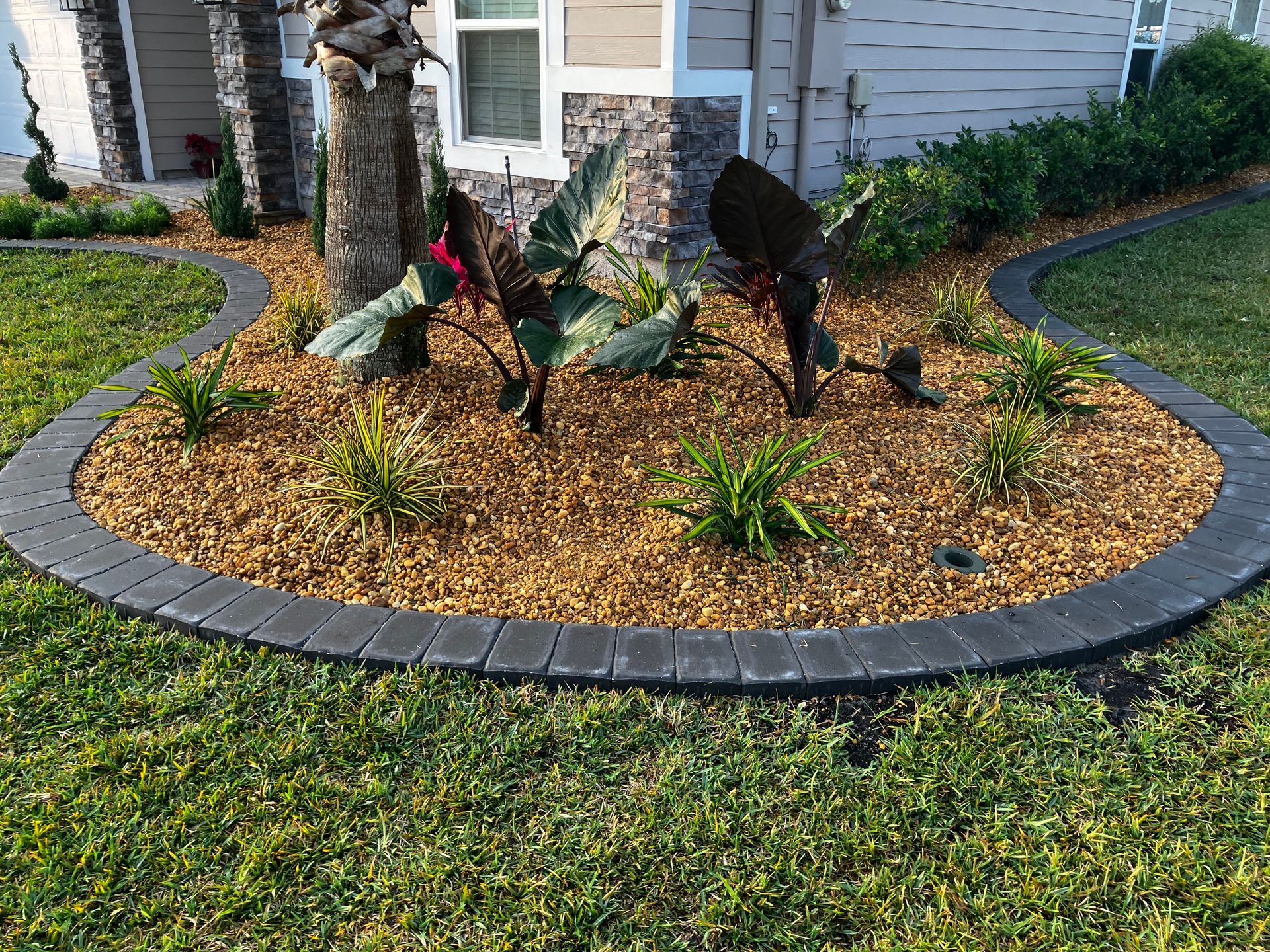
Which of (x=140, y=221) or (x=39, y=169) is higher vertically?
(x=39, y=169)

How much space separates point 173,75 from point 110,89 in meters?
0.68

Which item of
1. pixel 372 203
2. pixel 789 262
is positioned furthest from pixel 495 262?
pixel 789 262

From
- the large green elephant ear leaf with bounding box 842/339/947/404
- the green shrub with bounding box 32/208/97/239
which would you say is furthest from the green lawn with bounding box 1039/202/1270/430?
the green shrub with bounding box 32/208/97/239

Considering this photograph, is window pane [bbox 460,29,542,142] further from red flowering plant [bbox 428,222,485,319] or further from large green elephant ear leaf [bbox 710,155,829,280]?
large green elephant ear leaf [bbox 710,155,829,280]

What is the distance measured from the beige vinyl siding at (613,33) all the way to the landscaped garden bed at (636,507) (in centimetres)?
207

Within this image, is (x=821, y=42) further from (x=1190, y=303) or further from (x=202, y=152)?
(x=202, y=152)

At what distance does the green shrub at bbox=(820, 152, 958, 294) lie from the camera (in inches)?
221

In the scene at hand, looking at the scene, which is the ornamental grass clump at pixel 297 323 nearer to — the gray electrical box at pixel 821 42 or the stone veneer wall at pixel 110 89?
the gray electrical box at pixel 821 42

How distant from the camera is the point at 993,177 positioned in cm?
665

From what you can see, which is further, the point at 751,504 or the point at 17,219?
the point at 17,219

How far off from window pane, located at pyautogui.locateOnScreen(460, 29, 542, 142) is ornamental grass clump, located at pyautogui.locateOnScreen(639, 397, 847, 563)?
12.9ft

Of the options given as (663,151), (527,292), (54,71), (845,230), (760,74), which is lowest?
(527,292)

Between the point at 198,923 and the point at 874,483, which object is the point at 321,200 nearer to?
the point at 874,483

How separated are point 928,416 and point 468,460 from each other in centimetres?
205
